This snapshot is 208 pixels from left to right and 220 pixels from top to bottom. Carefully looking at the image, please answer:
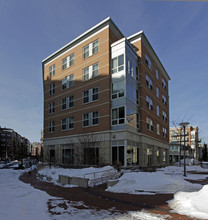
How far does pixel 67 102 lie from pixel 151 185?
22528 millimetres

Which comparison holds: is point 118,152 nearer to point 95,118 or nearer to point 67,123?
point 95,118

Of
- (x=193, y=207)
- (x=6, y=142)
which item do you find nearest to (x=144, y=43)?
(x=193, y=207)

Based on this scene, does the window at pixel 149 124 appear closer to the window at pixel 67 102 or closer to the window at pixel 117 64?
the window at pixel 117 64

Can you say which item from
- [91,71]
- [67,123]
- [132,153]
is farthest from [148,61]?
[67,123]

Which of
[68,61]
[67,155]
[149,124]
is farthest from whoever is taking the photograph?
[68,61]

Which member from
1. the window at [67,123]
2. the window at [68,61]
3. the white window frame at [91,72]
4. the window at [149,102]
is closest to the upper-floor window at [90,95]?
the white window frame at [91,72]

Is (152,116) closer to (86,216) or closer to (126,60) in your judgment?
(126,60)

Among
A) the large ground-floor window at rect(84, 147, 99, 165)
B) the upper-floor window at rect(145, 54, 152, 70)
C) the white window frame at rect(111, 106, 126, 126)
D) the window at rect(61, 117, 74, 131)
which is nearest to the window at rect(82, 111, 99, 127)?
the white window frame at rect(111, 106, 126, 126)

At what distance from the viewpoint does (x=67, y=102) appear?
32.1 metres

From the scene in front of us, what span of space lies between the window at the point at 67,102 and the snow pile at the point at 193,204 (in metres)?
24.2

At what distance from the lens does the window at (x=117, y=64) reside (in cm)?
2508

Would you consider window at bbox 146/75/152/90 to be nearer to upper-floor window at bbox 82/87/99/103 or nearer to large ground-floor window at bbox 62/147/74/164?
upper-floor window at bbox 82/87/99/103

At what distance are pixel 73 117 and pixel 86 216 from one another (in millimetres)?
23530

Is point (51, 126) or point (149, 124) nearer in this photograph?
point (149, 124)
